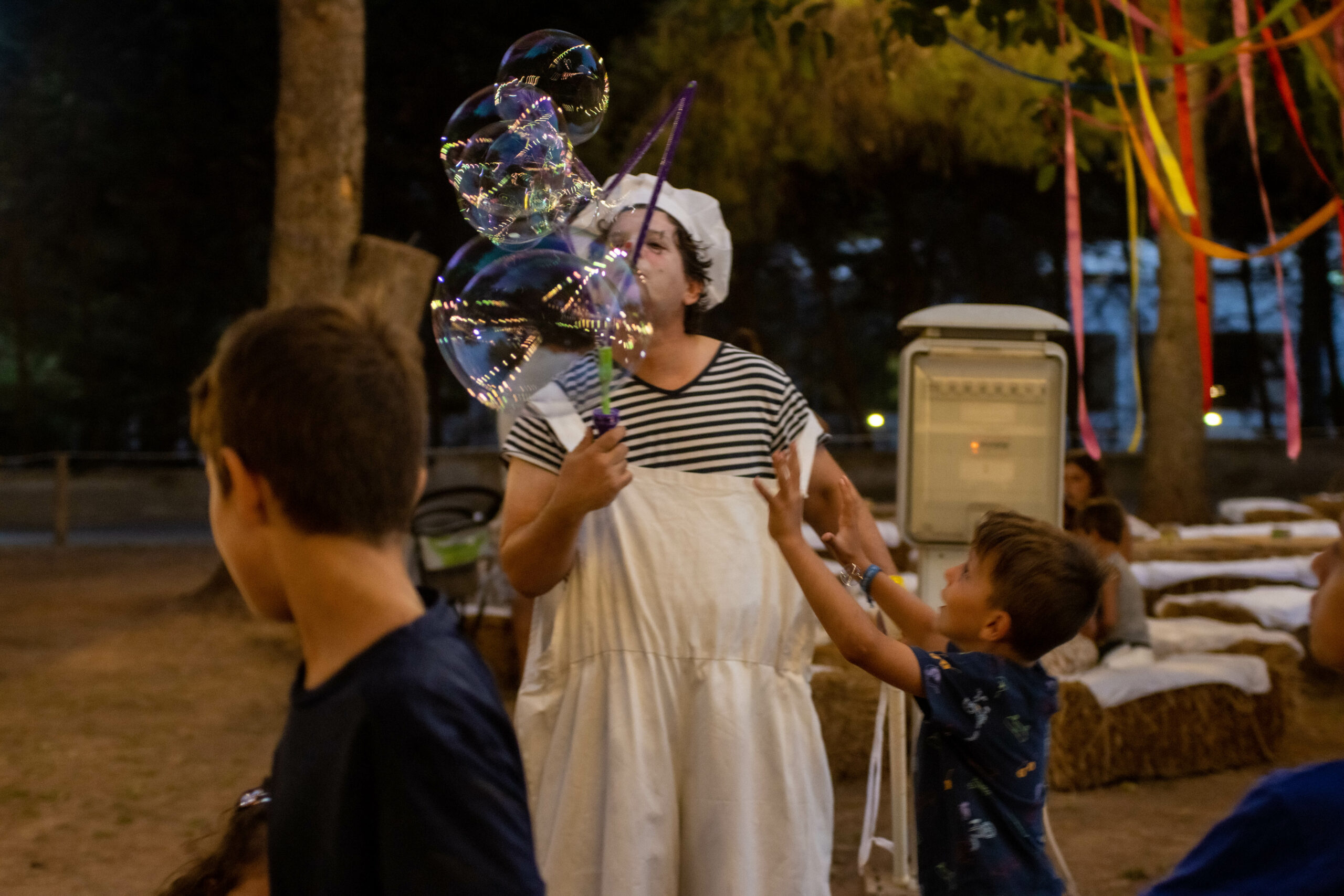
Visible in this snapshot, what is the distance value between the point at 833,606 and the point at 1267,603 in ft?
17.6

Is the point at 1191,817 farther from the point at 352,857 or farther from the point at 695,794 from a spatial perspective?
the point at 352,857

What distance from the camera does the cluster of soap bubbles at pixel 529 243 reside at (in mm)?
1996

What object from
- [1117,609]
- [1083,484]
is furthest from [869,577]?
[1083,484]

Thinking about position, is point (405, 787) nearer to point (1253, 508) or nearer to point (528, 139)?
point (528, 139)

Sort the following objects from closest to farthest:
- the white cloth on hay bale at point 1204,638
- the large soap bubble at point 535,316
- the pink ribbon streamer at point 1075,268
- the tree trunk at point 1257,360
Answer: the large soap bubble at point 535,316 → the pink ribbon streamer at point 1075,268 → the white cloth on hay bale at point 1204,638 → the tree trunk at point 1257,360

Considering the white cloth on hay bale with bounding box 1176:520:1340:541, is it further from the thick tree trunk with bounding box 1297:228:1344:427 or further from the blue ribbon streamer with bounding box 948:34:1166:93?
the thick tree trunk with bounding box 1297:228:1344:427

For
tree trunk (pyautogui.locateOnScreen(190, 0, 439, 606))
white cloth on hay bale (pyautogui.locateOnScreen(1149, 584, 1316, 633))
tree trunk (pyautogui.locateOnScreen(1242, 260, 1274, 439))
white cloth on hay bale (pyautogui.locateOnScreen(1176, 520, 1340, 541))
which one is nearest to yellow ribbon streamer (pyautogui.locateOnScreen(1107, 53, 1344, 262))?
white cloth on hay bale (pyautogui.locateOnScreen(1149, 584, 1316, 633))

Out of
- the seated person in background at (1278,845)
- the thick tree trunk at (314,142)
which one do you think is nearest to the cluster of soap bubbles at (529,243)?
the seated person in background at (1278,845)

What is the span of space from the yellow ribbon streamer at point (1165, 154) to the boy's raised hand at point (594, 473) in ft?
5.72

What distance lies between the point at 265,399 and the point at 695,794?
117cm

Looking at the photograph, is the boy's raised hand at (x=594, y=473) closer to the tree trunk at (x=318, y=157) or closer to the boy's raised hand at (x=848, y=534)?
the boy's raised hand at (x=848, y=534)

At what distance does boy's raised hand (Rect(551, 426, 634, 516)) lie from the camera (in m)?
1.87

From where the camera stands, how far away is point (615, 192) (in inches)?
89.0

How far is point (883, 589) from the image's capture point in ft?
7.06
